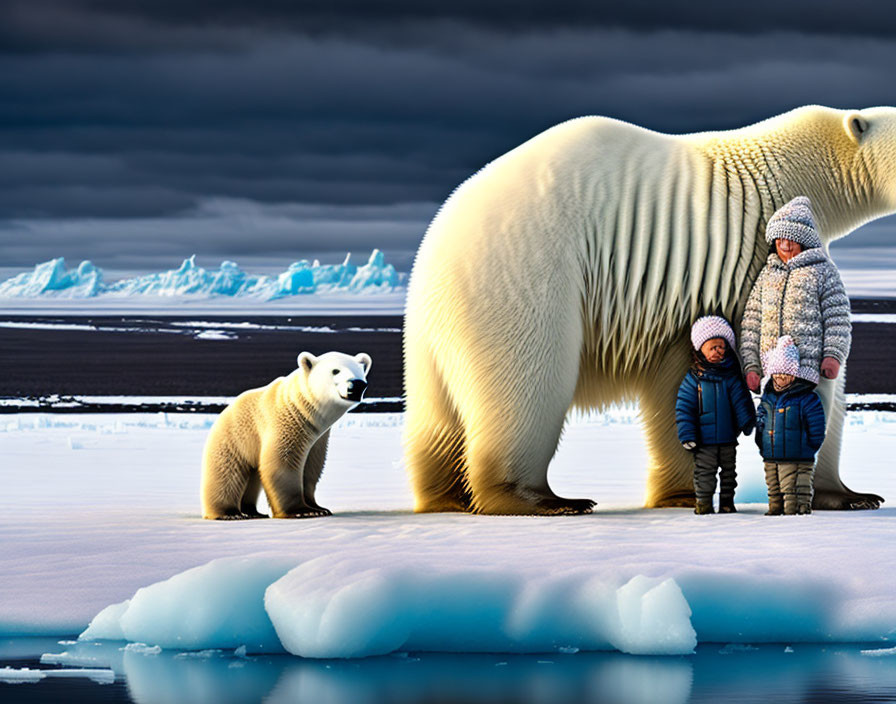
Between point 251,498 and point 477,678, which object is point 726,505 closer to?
point 251,498

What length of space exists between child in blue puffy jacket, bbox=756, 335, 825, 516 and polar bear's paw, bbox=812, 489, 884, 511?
0.71 metres

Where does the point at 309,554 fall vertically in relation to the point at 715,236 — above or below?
below

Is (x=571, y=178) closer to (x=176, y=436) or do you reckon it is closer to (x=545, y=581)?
(x=545, y=581)

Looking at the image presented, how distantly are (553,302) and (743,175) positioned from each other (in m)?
1.50

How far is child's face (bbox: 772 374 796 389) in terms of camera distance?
296 inches

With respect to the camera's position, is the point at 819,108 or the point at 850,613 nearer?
the point at 850,613

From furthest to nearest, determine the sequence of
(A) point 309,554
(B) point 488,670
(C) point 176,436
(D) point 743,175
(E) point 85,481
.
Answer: (C) point 176,436
(E) point 85,481
(D) point 743,175
(A) point 309,554
(B) point 488,670

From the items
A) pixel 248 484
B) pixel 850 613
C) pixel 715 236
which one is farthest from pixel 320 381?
pixel 850 613

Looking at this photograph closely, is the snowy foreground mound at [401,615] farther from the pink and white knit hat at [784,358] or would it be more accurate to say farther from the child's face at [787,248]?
the child's face at [787,248]

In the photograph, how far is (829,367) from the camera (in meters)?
7.61

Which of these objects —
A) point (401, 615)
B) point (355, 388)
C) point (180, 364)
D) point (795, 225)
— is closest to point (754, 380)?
point (795, 225)

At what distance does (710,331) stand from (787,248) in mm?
641

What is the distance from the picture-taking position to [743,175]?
8289 millimetres

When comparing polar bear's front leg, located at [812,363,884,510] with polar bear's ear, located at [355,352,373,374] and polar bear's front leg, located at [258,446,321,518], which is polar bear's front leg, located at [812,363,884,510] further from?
polar bear's front leg, located at [258,446,321,518]
